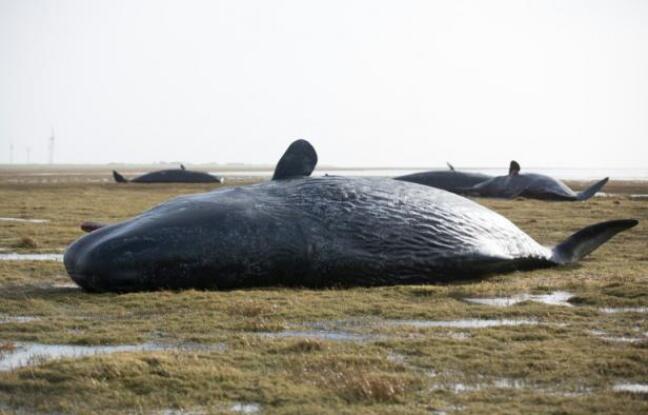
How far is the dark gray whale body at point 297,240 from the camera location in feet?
33.6

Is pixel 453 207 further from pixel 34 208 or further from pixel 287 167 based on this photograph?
pixel 34 208

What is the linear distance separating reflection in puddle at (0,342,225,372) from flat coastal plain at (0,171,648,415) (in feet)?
0.05

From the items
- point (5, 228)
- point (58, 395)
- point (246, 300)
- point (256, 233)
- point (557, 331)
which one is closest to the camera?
point (58, 395)

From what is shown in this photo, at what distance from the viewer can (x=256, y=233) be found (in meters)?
10.5

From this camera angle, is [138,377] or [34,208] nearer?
[138,377]

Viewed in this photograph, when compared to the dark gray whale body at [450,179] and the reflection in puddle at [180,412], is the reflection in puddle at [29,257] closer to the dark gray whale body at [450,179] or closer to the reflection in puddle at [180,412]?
the reflection in puddle at [180,412]

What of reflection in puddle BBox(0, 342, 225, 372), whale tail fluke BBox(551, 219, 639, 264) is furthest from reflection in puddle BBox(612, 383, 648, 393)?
whale tail fluke BBox(551, 219, 639, 264)

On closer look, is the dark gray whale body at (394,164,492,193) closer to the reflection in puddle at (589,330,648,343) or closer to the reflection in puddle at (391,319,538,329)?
the reflection in puddle at (391,319,538,329)

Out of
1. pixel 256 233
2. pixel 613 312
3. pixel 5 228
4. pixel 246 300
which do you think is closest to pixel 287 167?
pixel 256 233

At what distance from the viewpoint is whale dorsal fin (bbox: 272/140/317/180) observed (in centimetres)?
1178

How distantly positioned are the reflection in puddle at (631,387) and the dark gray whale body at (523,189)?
26764mm

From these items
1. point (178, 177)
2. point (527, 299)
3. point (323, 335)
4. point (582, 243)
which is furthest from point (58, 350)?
point (178, 177)

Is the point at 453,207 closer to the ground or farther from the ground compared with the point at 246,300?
farther from the ground

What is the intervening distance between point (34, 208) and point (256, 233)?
19024mm
